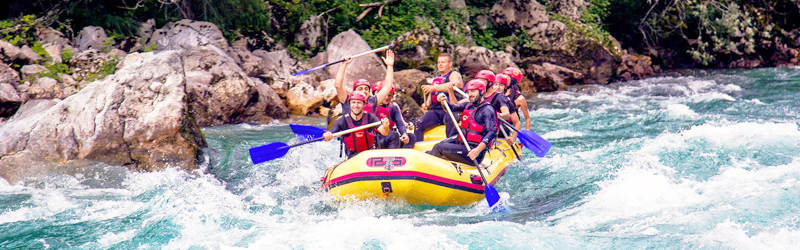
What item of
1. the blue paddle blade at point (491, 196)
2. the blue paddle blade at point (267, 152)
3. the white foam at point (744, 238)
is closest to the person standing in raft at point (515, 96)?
the blue paddle blade at point (491, 196)

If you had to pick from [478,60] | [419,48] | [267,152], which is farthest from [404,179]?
[478,60]

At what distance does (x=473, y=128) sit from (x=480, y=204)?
0.77 metres

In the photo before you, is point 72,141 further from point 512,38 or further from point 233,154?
point 512,38

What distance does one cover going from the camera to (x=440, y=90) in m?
7.52

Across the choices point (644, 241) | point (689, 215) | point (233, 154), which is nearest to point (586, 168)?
point (689, 215)

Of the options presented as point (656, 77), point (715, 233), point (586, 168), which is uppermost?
point (715, 233)

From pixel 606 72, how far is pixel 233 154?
392 inches

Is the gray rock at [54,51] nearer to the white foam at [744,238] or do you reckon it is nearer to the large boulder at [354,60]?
the large boulder at [354,60]

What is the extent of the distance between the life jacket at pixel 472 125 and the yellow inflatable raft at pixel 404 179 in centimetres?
45

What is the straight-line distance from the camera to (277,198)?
6.66 metres

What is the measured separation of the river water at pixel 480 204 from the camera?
5199 millimetres

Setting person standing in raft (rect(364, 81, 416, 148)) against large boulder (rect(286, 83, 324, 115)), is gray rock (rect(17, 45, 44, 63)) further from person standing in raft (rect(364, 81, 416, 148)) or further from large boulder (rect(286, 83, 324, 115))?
person standing in raft (rect(364, 81, 416, 148))

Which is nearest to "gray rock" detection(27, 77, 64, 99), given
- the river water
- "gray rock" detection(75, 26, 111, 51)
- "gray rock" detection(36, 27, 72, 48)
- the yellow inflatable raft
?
"gray rock" detection(36, 27, 72, 48)

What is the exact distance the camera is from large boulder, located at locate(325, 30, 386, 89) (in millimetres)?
12336
